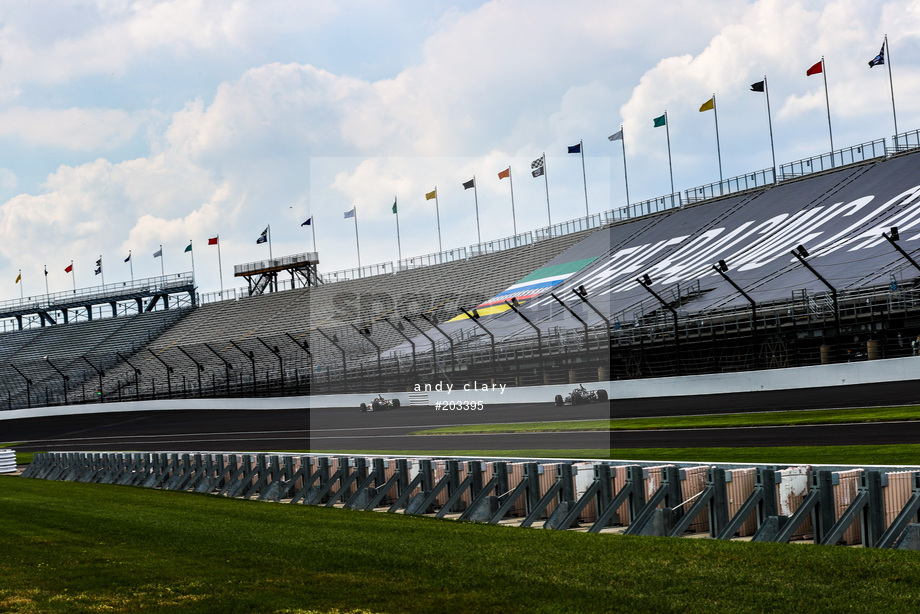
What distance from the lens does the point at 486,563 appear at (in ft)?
23.4

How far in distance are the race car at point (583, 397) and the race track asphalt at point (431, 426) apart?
1.49ft

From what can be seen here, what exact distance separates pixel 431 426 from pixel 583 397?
17.6 feet

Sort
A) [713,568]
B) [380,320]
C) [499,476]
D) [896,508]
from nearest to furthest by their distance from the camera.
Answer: [713,568], [896,508], [499,476], [380,320]

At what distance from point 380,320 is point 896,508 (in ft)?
138

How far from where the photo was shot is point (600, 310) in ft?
143

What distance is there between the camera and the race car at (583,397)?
33.6 meters

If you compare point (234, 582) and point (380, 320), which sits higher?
point (380, 320)

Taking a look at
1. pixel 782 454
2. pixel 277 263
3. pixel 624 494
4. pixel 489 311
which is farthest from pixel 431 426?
pixel 277 263

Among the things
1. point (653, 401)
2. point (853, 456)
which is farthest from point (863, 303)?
point (853, 456)

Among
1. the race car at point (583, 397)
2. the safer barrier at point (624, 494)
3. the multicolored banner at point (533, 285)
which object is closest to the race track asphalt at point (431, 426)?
the race car at point (583, 397)

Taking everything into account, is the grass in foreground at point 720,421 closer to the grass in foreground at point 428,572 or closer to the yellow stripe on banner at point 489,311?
the grass in foreground at point 428,572

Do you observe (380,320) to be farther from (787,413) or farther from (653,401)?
(787,413)

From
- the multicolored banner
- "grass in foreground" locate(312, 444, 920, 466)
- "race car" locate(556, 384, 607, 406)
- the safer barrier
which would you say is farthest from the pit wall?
the safer barrier

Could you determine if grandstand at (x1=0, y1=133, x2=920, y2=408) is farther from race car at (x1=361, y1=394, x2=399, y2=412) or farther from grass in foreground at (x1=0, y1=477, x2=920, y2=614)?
grass in foreground at (x1=0, y1=477, x2=920, y2=614)
